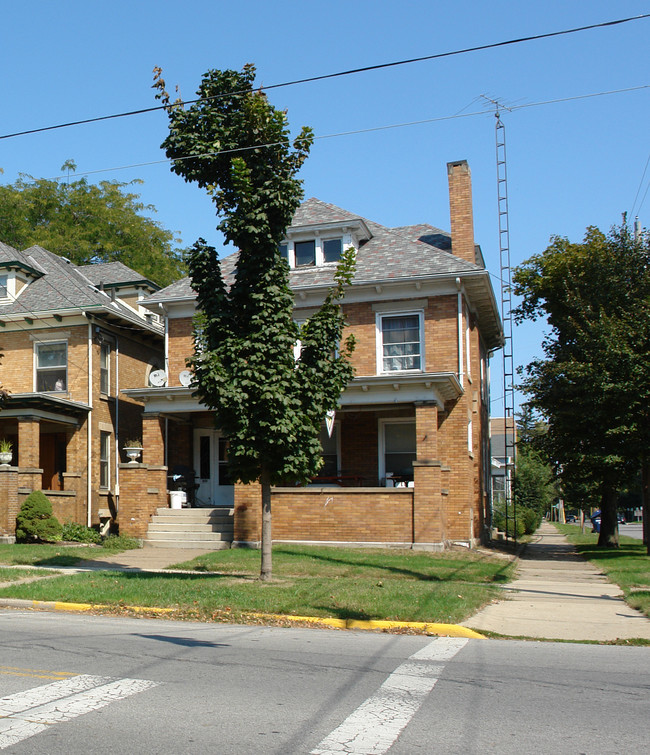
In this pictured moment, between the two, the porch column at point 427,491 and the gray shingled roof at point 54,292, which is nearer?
the porch column at point 427,491

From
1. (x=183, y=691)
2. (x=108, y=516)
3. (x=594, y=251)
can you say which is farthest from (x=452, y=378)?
(x=183, y=691)

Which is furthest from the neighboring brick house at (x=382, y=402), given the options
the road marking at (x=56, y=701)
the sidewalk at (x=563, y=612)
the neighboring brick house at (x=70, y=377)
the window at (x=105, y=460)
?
the road marking at (x=56, y=701)

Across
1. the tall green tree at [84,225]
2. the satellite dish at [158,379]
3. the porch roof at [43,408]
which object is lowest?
the porch roof at [43,408]

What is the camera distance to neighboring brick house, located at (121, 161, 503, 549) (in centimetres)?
1912

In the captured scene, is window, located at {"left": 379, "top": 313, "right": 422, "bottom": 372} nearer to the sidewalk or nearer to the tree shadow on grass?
the tree shadow on grass

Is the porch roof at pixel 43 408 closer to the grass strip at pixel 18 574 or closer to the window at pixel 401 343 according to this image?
the grass strip at pixel 18 574

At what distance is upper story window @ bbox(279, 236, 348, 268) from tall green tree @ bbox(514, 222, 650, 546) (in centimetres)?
669

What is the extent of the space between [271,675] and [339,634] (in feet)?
8.82

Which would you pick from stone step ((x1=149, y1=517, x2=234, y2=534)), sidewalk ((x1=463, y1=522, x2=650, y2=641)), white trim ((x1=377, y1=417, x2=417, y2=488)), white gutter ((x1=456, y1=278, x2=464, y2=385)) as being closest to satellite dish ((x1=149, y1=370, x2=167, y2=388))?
stone step ((x1=149, y1=517, x2=234, y2=534))

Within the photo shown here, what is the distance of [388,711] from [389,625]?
169 inches

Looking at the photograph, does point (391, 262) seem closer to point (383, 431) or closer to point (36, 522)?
point (383, 431)

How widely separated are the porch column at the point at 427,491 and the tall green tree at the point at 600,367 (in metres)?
3.95

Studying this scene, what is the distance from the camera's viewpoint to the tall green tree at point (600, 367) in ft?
62.6

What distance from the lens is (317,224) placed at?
23.6 m
